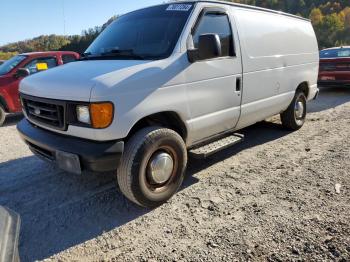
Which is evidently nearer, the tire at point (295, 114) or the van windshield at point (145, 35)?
the van windshield at point (145, 35)

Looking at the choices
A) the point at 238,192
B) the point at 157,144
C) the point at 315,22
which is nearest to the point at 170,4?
the point at 157,144

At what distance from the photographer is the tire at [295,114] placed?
244 inches

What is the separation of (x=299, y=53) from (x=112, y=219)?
4.50 m

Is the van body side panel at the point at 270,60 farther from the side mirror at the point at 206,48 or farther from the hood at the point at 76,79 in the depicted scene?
the hood at the point at 76,79

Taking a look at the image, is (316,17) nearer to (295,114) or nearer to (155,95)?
(295,114)

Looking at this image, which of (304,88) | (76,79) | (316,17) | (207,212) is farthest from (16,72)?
(316,17)

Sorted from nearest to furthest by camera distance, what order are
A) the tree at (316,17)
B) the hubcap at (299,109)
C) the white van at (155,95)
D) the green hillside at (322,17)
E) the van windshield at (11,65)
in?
the white van at (155,95) → the hubcap at (299,109) → the van windshield at (11,65) → the green hillside at (322,17) → the tree at (316,17)

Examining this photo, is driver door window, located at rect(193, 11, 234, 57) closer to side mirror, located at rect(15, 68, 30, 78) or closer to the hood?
the hood

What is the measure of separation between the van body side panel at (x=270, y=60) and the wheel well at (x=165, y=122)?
3.79 feet

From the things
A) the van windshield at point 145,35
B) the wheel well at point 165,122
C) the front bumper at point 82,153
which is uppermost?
the van windshield at point 145,35

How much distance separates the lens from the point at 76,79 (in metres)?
3.30

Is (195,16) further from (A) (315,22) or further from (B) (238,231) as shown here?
(A) (315,22)

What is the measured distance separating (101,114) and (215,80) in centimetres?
161

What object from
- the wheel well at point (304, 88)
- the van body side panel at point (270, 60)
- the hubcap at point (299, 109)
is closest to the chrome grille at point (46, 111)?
the van body side panel at point (270, 60)
